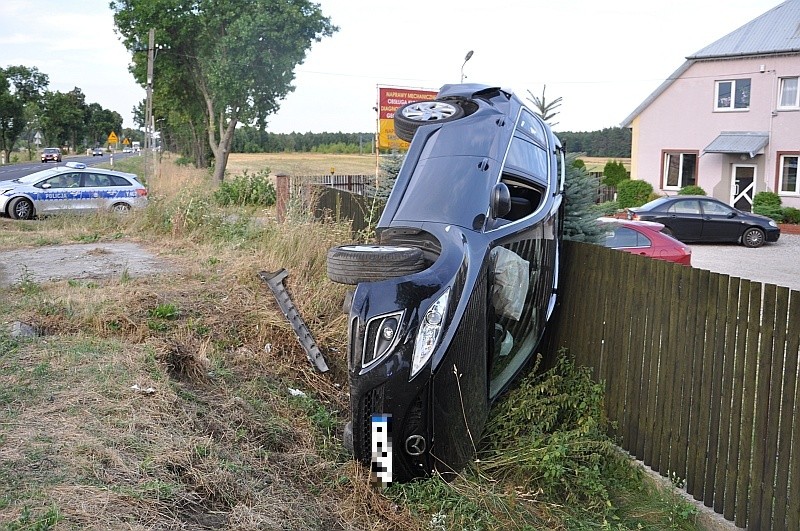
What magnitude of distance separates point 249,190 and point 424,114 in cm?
1608

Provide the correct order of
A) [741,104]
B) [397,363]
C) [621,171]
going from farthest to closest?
[621,171] < [741,104] < [397,363]

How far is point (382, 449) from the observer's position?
16.2ft

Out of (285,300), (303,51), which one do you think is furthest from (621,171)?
(285,300)

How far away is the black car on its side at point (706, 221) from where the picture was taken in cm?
2345

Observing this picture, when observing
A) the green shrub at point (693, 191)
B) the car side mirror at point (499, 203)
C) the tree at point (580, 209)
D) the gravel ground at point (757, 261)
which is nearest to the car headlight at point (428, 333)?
the car side mirror at point (499, 203)

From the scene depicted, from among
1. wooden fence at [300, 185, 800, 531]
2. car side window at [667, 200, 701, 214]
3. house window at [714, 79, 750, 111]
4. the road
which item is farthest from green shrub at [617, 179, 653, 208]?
wooden fence at [300, 185, 800, 531]

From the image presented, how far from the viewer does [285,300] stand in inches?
337

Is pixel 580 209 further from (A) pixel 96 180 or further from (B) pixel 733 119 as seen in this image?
(B) pixel 733 119

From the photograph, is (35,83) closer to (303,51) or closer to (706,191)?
(303,51)

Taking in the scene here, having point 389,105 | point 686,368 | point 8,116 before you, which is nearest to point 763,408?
point 686,368

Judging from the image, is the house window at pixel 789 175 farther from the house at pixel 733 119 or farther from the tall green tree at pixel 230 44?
the tall green tree at pixel 230 44

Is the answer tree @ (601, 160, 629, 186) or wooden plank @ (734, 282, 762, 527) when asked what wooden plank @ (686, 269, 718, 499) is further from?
tree @ (601, 160, 629, 186)

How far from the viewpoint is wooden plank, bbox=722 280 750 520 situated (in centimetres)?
498

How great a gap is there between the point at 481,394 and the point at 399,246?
120 centimetres
